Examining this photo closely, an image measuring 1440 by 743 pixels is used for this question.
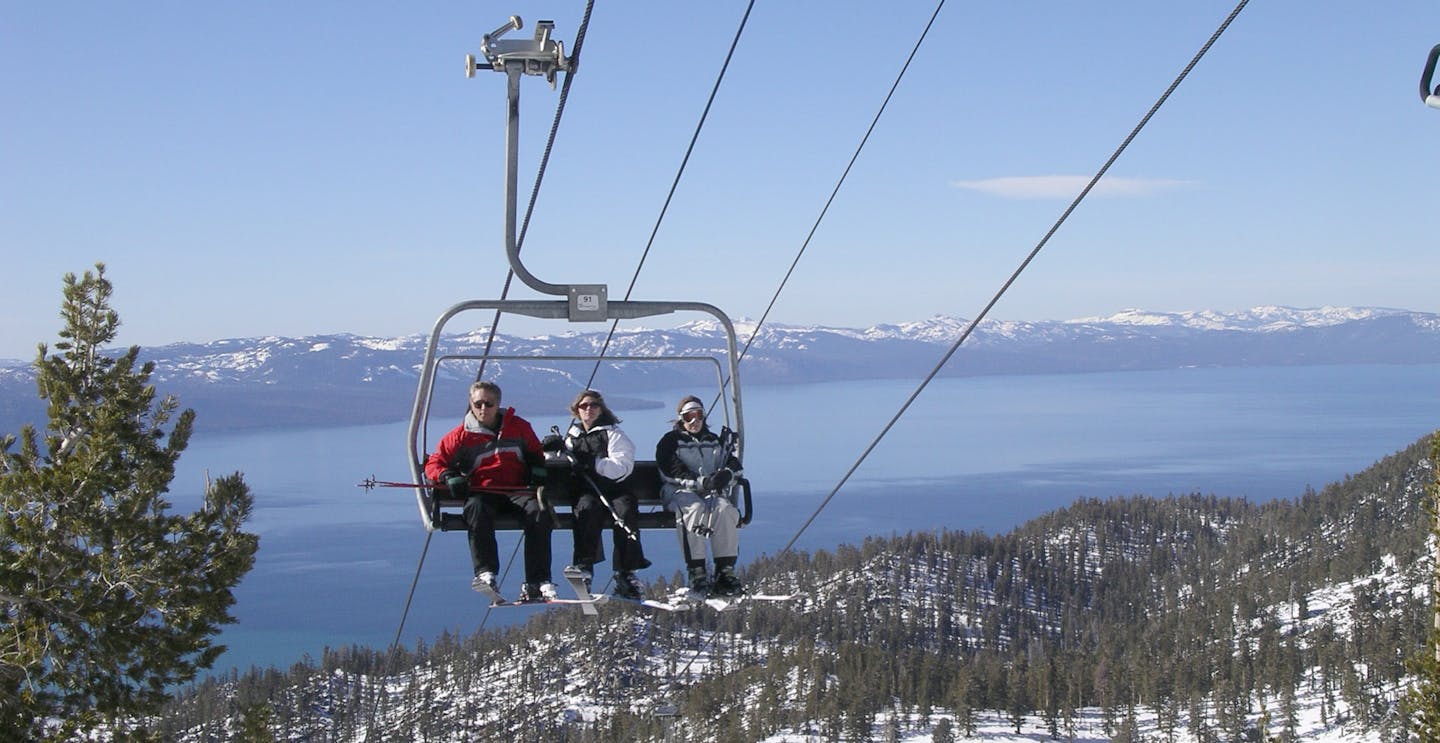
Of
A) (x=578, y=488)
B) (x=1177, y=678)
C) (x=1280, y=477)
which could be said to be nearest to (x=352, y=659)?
(x=1177, y=678)

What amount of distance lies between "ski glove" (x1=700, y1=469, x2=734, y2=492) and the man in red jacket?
0.82 meters

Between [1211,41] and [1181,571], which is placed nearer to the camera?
[1211,41]

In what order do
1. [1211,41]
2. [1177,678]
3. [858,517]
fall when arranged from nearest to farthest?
[1211,41], [1177,678], [858,517]

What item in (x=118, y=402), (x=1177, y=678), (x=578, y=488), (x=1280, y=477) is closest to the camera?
(x=578, y=488)

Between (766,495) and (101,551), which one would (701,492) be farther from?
(766,495)

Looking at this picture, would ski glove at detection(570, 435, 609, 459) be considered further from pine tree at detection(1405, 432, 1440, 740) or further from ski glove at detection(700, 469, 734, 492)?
pine tree at detection(1405, 432, 1440, 740)

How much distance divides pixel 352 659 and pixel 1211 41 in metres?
76.1

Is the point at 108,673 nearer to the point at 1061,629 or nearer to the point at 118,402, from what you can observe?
the point at 118,402

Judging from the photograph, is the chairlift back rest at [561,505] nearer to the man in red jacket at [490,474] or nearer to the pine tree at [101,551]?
the man in red jacket at [490,474]

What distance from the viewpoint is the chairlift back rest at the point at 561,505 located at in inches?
249

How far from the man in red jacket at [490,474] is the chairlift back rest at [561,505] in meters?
0.08

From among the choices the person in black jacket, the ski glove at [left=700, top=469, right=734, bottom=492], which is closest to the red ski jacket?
the person in black jacket

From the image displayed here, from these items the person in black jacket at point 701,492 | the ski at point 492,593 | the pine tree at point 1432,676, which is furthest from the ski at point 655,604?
the pine tree at point 1432,676

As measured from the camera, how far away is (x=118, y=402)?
37.8ft
